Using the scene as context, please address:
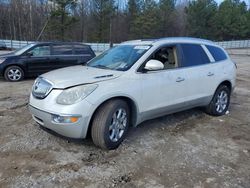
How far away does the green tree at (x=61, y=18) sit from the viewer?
3562 centimetres

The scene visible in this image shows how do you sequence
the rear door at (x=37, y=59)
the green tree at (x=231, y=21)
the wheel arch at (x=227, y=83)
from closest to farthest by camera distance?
the wheel arch at (x=227, y=83)
the rear door at (x=37, y=59)
the green tree at (x=231, y=21)

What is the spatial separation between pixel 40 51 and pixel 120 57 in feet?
18.1

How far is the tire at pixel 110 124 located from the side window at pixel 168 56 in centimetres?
114

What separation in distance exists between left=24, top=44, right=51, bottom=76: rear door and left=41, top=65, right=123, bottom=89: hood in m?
5.29

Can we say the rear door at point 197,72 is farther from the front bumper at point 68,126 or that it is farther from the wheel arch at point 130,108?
the front bumper at point 68,126

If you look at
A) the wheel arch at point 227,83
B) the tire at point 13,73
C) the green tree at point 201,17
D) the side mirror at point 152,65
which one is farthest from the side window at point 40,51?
the green tree at point 201,17

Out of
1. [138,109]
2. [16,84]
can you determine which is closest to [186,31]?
[16,84]

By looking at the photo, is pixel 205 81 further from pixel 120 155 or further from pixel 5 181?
pixel 5 181

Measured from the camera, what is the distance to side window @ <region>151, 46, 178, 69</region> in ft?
14.3

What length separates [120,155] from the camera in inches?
141

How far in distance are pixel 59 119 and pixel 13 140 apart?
111cm

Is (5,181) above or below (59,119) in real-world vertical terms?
below

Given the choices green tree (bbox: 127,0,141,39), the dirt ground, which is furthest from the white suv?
green tree (bbox: 127,0,141,39)

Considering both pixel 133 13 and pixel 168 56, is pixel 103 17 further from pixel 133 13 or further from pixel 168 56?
pixel 168 56
